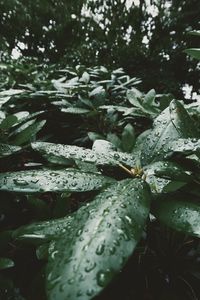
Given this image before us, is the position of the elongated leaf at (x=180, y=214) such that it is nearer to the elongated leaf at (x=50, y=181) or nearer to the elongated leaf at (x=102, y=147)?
the elongated leaf at (x=50, y=181)

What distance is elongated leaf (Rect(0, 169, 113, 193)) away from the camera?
65 cm

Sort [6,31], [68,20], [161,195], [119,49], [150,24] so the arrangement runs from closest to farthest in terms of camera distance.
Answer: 1. [161,195]
2. [119,49]
3. [150,24]
4. [68,20]
5. [6,31]

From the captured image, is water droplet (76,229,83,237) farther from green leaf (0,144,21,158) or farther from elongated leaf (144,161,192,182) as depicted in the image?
green leaf (0,144,21,158)

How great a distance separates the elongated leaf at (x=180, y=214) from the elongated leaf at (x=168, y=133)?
6.1 inches

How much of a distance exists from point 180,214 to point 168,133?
0.27 m

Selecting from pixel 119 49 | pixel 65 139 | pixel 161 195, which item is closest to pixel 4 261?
pixel 161 195

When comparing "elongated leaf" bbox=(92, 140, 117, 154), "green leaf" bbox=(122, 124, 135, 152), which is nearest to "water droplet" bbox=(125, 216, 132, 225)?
"elongated leaf" bbox=(92, 140, 117, 154)

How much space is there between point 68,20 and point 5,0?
7.76 feet

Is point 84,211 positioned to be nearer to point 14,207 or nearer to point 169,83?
point 14,207

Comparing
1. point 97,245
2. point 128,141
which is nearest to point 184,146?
point 97,245

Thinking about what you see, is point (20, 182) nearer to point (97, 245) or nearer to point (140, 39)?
point (97, 245)

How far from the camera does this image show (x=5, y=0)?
6.59 meters

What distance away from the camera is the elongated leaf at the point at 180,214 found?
1.93ft

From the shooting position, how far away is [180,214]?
0.61 meters
